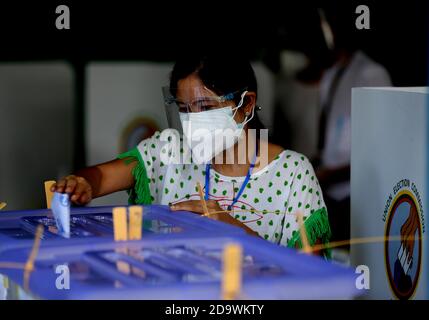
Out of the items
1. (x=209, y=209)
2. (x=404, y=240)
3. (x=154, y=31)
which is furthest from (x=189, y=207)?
(x=154, y=31)

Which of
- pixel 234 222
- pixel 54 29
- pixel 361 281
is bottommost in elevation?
pixel 361 281

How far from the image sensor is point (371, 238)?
2.81 metres

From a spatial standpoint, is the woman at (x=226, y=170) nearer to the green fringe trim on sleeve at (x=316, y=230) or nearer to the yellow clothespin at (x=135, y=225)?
the green fringe trim on sleeve at (x=316, y=230)

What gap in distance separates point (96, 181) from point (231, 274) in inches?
51.0

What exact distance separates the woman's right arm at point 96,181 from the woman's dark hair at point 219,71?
325 mm

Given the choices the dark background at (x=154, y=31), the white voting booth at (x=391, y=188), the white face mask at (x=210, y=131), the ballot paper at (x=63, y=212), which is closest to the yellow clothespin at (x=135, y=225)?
the ballot paper at (x=63, y=212)

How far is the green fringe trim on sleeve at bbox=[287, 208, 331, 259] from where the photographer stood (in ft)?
8.57

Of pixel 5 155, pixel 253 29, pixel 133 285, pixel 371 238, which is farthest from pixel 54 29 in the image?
pixel 133 285

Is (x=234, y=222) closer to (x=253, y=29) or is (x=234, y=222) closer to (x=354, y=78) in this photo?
(x=354, y=78)

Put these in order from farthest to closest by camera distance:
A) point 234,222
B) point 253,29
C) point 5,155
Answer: point 253,29 < point 5,155 < point 234,222

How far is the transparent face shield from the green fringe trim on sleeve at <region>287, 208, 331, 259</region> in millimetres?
433

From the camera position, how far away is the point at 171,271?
1634mm

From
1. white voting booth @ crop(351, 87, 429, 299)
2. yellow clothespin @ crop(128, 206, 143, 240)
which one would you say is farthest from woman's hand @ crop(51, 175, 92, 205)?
white voting booth @ crop(351, 87, 429, 299)
